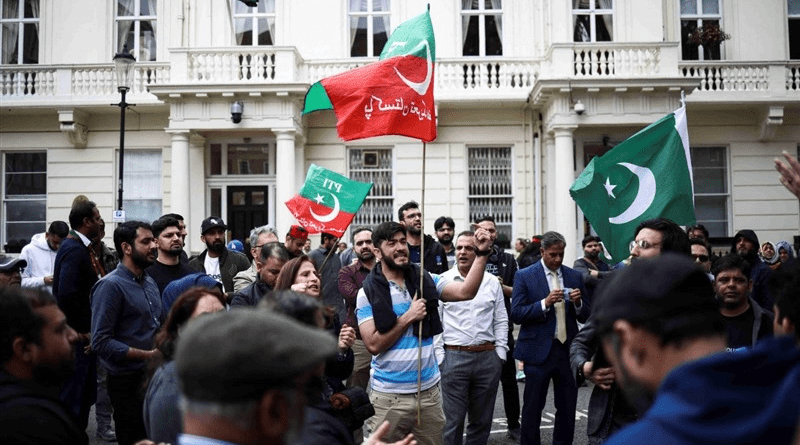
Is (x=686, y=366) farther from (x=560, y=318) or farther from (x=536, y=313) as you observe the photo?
(x=560, y=318)

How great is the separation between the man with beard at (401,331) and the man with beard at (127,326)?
1.60 m

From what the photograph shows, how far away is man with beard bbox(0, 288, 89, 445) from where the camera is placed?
7.93 feet

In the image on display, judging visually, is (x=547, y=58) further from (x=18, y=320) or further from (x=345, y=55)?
(x=18, y=320)

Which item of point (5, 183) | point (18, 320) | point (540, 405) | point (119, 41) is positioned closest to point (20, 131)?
point (5, 183)

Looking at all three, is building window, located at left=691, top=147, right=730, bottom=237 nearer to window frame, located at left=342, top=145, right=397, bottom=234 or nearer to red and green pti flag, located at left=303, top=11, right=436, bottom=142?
window frame, located at left=342, top=145, right=397, bottom=234

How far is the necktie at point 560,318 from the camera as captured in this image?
675 centimetres

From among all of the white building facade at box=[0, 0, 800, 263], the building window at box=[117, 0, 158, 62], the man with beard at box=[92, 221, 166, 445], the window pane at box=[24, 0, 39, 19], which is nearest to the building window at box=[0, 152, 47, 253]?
the white building facade at box=[0, 0, 800, 263]

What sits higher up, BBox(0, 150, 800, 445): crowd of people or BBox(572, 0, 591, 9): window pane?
BBox(572, 0, 591, 9): window pane

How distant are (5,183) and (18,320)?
60.4 feet

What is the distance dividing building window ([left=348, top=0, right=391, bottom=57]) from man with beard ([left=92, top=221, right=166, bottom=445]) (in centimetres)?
1365

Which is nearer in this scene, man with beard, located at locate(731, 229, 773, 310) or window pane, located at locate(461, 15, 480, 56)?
man with beard, located at locate(731, 229, 773, 310)

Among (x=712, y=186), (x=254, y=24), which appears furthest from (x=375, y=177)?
(x=712, y=186)

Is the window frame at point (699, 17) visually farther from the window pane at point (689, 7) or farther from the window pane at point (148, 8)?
the window pane at point (148, 8)

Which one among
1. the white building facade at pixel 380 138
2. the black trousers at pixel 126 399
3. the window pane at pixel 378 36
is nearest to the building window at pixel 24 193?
the white building facade at pixel 380 138
